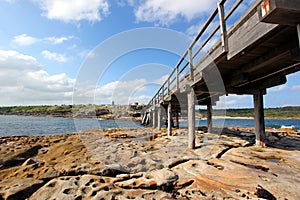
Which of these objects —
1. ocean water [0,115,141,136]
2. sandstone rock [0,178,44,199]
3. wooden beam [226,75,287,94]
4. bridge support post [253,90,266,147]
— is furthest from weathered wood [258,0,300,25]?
ocean water [0,115,141,136]

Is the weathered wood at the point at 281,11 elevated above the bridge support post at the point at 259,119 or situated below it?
above

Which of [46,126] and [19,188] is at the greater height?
[19,188]

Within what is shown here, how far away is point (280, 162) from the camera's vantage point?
20.7 feet

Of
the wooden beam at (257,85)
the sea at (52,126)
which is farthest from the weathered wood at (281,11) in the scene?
the sea at (52,126)

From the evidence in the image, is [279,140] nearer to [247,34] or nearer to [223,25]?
[223,25]

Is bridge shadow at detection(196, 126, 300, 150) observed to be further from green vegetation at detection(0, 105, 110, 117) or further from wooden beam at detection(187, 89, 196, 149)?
green vegetation at detection(0, 105, 110, 117)

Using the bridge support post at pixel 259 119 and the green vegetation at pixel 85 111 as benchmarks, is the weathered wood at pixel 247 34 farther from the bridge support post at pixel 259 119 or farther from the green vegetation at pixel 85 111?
the green vegetation at pixel 85 111

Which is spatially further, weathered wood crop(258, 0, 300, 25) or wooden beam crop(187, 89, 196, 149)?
wooden beam crop(187, 89, 196, 149)

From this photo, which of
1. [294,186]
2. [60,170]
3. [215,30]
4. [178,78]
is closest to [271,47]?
[215,30]

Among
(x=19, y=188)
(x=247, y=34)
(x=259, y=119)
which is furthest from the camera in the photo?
(x=259, y=119)

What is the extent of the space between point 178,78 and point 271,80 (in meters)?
4.93

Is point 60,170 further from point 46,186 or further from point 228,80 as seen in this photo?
point 228,80

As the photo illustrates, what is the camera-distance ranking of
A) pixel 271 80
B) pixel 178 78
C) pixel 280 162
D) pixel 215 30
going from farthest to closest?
pixel 178 78 → pixel 271 80 → pixel 280 162 → pixel 215 30

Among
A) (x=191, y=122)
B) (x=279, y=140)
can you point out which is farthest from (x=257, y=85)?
(x=279, y=140)
